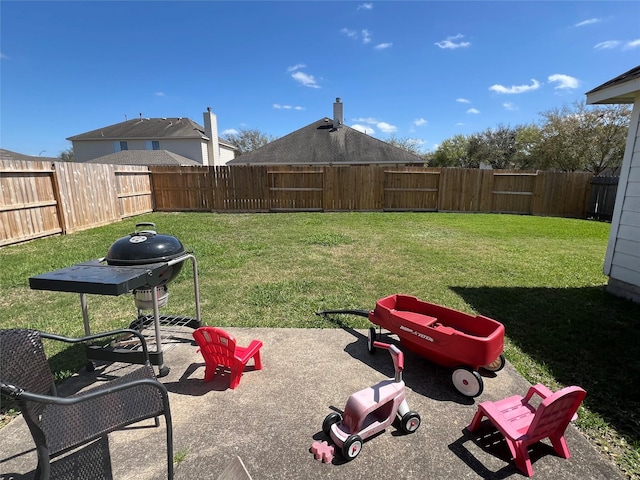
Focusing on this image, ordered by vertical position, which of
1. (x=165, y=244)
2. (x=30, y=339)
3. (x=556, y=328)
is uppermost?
(x=165, y=244)

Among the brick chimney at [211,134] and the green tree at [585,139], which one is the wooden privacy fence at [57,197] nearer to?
the brick chimney at [211,134]

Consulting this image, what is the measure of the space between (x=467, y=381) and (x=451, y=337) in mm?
348

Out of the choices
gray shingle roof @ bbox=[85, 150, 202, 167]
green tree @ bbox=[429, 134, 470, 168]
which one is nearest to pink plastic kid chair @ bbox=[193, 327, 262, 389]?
gray shingle roof @ bbox=[85, 150, 202, 167]

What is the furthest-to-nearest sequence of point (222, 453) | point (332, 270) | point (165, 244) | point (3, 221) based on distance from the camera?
point (3, 221) → point (332, 270) → point (165, 244) → point (222, 453)

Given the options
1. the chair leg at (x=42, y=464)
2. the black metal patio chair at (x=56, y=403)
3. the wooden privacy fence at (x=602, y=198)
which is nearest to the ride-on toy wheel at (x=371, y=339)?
the black metal patio chair at (x=56, y=403)

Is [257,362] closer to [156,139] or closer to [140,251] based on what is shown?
[140,251]

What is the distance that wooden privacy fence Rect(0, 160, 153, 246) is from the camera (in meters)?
7.67

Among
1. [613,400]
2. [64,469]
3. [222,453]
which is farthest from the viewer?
[613,400]

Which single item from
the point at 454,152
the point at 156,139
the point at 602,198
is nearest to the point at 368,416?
the point at 602,198

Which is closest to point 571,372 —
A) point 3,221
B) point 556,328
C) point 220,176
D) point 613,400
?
point 613,400

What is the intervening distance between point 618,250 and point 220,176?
13.4 metres

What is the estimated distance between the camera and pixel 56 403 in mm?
1265

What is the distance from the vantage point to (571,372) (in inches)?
116

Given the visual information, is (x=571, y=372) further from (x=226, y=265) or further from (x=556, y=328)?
(x=226, y=265)
